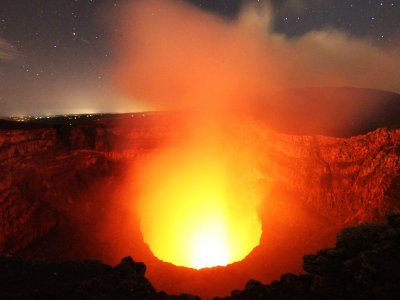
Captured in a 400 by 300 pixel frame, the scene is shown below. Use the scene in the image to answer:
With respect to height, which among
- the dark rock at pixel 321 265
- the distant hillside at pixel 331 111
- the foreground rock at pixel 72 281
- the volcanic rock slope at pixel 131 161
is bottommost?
the foreground rock at pixel 72 281

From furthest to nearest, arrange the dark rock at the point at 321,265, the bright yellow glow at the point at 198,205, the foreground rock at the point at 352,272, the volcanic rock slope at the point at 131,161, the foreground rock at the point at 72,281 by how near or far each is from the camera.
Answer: the bright yellow glow at the point at 198,205 < the volcanic rock slope at the point at 131,161 < the dark rock at the point at 321,265 < the foreground rock at the point at 72,281 < the foreground rock at the point at 352,272

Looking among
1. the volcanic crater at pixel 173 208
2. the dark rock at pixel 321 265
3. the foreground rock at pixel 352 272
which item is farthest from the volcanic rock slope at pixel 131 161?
the dark rock at pixel 321 265

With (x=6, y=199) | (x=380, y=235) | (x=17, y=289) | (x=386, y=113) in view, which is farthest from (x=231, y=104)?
(x=17, y=289)

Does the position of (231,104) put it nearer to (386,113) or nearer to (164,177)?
(164,177)

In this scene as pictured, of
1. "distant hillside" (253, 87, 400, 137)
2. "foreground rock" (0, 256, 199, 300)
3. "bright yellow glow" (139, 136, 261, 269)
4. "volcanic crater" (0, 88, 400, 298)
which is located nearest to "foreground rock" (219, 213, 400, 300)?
"foreground rock" (0, 256, 199, 300)

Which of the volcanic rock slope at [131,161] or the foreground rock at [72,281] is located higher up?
the volcanic rock slope at [131,161]

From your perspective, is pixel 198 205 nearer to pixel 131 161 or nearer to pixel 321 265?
pixel 131 161

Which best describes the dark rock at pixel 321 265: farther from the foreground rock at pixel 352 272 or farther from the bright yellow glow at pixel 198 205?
the bright yellow glow at pixel 198 205

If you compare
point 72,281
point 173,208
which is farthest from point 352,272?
point 173,208
